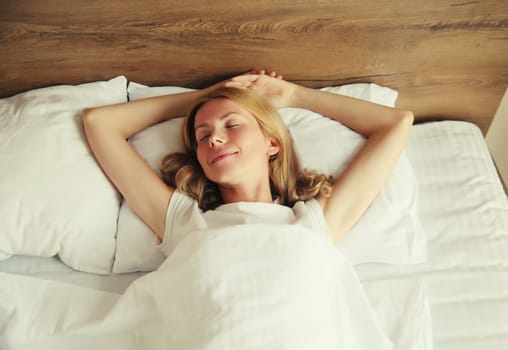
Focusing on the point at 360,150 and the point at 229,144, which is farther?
the point at 360,150

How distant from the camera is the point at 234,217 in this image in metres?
1.02

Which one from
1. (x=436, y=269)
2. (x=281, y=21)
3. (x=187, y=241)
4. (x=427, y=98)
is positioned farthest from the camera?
(x=427, y=98)

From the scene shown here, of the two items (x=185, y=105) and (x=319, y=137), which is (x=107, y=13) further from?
(x=319, y=137)

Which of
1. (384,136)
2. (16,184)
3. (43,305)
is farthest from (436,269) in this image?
(16,184)

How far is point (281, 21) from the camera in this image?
1.23 metres

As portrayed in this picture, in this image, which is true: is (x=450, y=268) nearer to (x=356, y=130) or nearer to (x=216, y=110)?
(x=356, y=130)

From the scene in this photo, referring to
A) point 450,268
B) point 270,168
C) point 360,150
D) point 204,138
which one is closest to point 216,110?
point 204,138

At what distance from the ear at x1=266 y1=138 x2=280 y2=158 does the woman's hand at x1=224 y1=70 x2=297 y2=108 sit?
0.17m

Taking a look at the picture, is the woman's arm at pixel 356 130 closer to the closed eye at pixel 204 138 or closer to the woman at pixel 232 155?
the woman at pixel 232 155

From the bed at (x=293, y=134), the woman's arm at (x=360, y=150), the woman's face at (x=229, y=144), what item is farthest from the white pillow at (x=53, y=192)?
the woman's arm at (x=360, y=150)

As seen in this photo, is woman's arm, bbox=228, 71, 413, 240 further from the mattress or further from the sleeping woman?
the mattress

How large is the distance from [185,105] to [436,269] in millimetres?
770

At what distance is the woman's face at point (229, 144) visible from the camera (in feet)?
3.37

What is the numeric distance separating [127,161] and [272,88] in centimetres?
45
